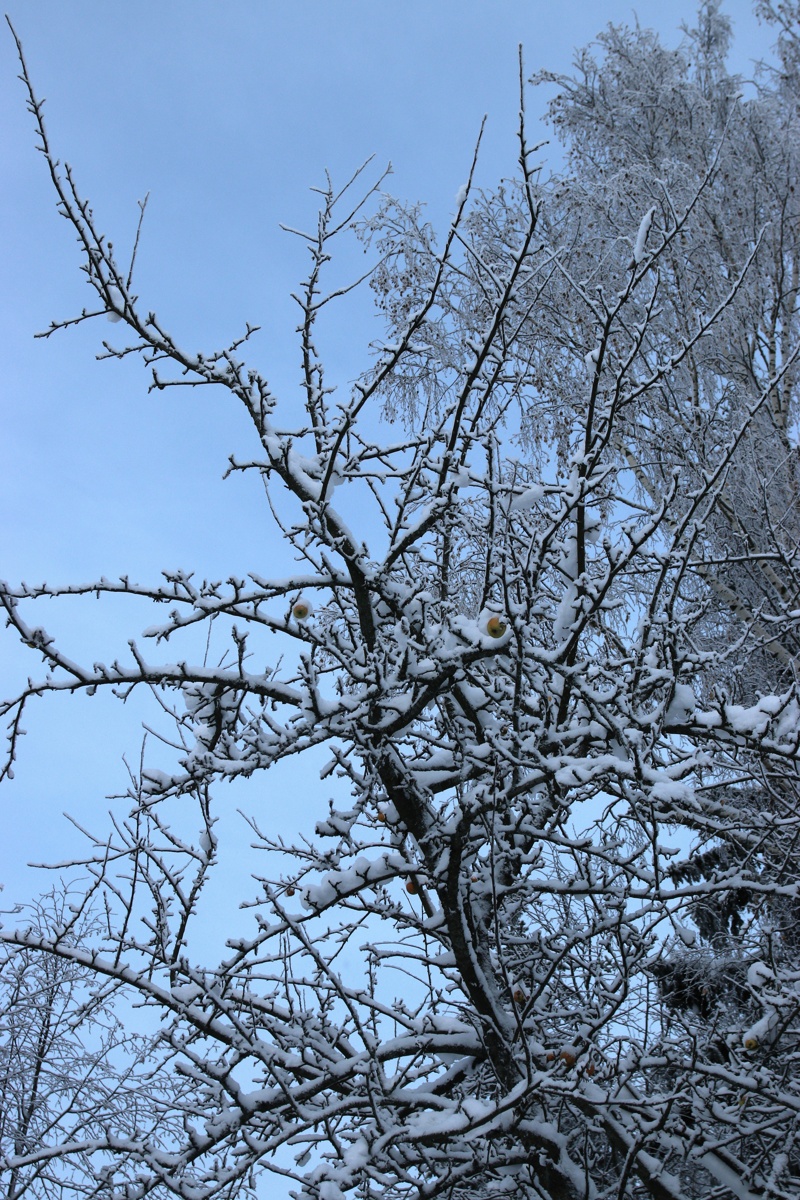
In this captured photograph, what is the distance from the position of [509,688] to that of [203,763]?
1.19 metres

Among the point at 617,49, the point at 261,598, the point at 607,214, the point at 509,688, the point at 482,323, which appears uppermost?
the point at 617,49

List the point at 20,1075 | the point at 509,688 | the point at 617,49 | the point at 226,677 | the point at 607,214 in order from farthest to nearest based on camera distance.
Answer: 1. the point at 617,49
2. the point at 607,214
3. the point at 20,1075
4. the point at 509,688
5. the point at 226,677

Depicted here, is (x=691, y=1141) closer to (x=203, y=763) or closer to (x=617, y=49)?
(x=203, y=763)

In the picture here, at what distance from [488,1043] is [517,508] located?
1.86m

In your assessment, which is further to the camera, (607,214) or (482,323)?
(482,323)

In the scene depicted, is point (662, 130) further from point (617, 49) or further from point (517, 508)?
point (517, 508)

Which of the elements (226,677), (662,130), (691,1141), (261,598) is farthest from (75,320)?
(662,130)

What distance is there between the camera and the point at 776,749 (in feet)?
9.39

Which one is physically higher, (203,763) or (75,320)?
(75,320)

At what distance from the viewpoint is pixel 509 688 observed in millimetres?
3555

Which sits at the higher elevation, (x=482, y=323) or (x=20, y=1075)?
(x=482, y=323)

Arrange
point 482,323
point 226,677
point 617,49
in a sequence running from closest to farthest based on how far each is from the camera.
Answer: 1. point 226,677
2. point 482,323
3. point 617,49

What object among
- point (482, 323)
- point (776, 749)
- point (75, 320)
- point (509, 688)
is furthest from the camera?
point (482, 323)

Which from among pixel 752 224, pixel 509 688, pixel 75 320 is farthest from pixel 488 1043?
pixel 752 224
